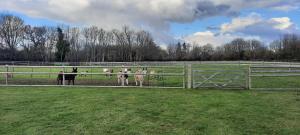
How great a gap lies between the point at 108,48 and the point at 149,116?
92293 mm

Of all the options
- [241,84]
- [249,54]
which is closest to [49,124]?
[241,84]

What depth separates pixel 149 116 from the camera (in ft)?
25.8

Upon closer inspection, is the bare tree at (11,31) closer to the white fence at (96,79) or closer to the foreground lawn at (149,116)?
the white fence at (96,79)

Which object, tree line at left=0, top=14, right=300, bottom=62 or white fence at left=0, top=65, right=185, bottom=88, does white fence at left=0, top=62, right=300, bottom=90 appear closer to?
white fence at left=0, top=65, right=185, bottom=88

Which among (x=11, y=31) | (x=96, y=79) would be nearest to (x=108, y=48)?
(x=11, y=31)

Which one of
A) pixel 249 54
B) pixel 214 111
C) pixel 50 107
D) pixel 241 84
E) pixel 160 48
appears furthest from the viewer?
pixel 160 48

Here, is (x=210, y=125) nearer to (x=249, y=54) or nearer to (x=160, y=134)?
(x=160, y=134)

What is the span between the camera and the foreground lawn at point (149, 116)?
6.46 metres

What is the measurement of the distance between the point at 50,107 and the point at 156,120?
3.44 metres

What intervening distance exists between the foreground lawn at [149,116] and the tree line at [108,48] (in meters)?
68.0

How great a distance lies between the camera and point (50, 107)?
9117 millimetres

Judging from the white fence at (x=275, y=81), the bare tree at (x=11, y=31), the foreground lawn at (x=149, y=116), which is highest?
the bare tree at (x=11, y=31)

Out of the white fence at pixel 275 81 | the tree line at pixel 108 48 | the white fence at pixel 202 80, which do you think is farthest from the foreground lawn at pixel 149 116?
the tree line at pixel 108 48

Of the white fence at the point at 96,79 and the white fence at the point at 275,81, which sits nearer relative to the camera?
the white fence at the point at 275,81
